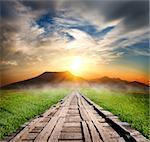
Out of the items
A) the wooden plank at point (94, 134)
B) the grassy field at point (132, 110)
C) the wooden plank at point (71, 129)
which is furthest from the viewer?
the grassy field at point (132, 110)

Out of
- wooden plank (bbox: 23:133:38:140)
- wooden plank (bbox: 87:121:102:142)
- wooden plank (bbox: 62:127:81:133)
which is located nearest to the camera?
wooden plank (bbox: 87:121:102:142)

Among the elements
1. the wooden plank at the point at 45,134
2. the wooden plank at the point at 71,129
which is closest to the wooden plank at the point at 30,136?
the wooden plank at the point at 45,134

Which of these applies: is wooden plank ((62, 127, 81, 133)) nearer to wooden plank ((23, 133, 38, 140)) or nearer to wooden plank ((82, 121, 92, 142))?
wooden plank ((82, 121, 92, 142))

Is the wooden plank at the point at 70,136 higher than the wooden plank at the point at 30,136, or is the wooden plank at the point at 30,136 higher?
the wooden plank at the point at 30,136

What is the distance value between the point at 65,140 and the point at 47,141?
486 mm

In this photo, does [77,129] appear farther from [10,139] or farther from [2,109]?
[2,109]

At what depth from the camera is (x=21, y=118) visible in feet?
34.1

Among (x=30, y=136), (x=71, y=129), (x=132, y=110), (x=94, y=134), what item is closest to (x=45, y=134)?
(x=30, y=136)

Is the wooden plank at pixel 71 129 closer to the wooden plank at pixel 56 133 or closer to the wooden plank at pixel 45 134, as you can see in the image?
the wooden plank at pixel 56 133

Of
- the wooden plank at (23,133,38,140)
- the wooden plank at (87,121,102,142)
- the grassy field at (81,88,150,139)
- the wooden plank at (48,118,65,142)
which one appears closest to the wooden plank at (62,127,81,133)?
the wooden plank at (48,118,65,142)

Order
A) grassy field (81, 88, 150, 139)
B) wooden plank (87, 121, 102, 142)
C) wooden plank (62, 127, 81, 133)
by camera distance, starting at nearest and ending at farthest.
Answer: wooden plank (87, 121, 102, 142) → wooden plank (62, 127, 81, 133) → grassy field (81, 88, 150, 139)

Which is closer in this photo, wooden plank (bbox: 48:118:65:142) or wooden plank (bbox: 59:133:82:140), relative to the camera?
wooden plank (bbox: 48:118:65:142)

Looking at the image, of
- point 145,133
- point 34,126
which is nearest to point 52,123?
point 34,126

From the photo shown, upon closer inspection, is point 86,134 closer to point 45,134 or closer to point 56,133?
point 56,133
